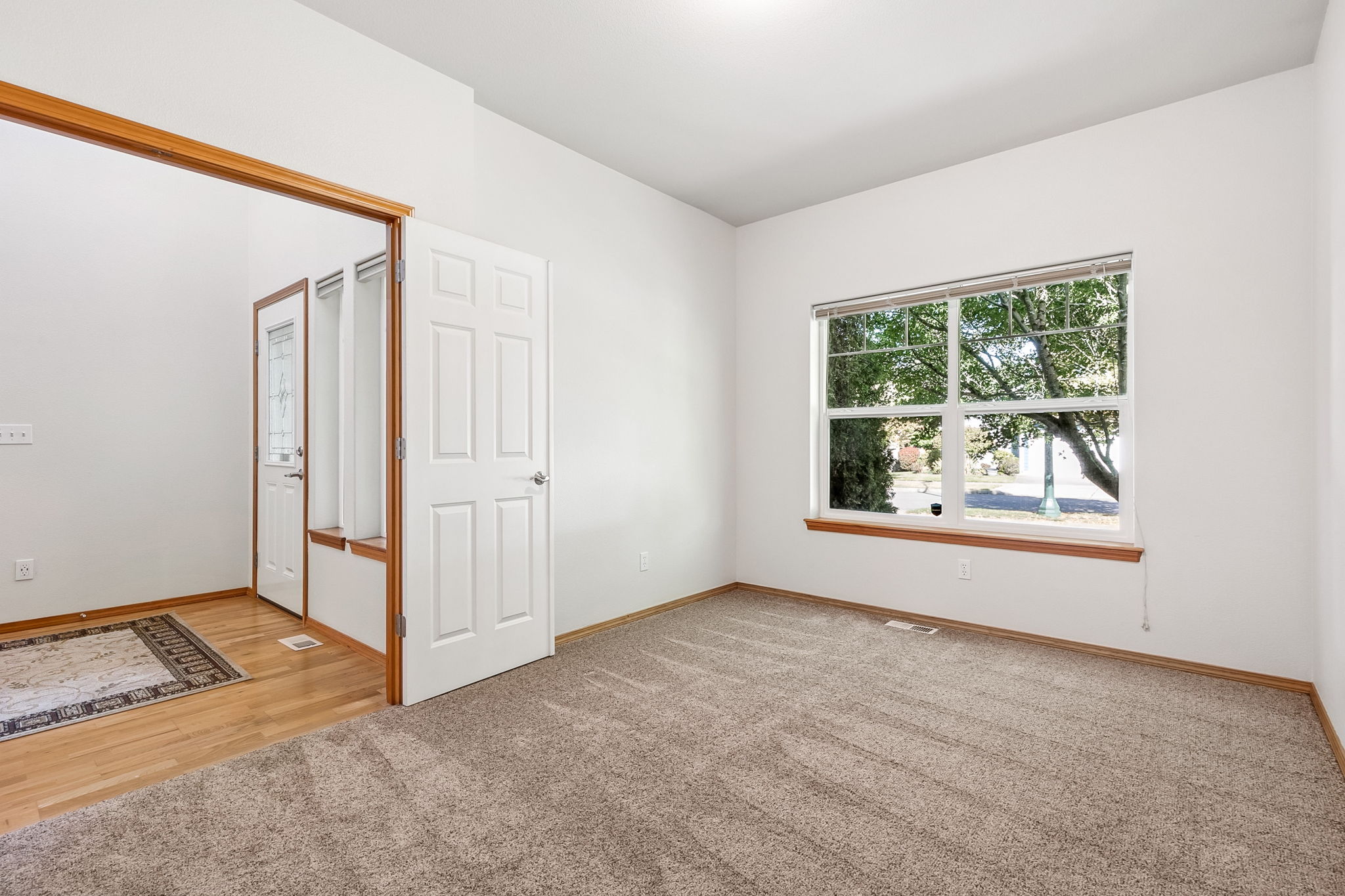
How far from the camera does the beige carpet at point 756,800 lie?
1671mm

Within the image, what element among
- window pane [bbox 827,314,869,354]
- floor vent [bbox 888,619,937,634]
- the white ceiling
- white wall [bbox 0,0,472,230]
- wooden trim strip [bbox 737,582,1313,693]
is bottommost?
floor vent [bbox 888,619,937,634]

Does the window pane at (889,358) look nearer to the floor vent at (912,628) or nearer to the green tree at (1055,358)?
the green tree at (1055,358)

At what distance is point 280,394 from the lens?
4.53 metres

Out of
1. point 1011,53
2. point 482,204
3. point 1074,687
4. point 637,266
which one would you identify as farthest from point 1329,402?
point 482,204

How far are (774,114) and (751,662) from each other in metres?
2.75

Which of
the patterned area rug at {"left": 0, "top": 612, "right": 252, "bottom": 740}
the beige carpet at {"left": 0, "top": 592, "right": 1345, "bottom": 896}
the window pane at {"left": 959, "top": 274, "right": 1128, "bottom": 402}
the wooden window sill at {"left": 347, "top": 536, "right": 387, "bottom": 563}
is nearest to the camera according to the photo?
the beige carpet at {"left": 0, "top": 592, "right": 1345, "bottom": 896}

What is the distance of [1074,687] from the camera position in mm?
2941

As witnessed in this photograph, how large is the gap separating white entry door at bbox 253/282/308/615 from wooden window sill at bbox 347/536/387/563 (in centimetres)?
82

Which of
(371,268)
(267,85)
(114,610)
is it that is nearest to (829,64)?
(267,85)

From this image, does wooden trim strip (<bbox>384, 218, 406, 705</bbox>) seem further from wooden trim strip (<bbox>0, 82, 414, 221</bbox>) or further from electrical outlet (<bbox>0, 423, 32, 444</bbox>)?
electrical outlet (<bbox>0, 423, 32, 444</bbox>)

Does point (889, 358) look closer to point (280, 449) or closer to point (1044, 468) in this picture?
point (1044, 468)

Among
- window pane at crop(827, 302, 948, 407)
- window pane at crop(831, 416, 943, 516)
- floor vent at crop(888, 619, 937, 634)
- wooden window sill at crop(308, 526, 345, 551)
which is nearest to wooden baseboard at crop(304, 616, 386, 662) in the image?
wooden window sill at crop(308, 526, 345, 551)

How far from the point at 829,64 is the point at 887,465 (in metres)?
2.42

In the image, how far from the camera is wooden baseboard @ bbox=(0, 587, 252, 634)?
399 centimetres
